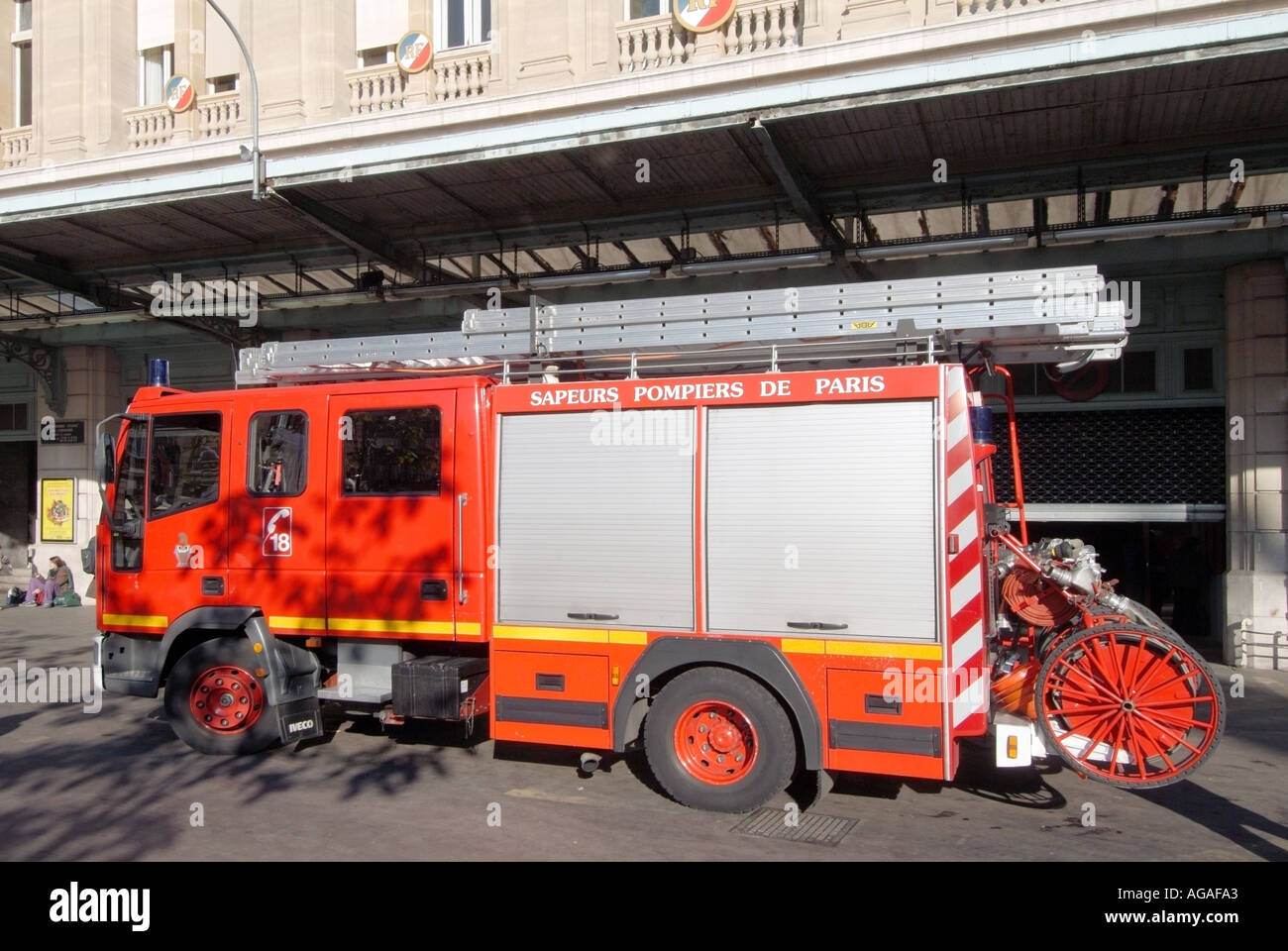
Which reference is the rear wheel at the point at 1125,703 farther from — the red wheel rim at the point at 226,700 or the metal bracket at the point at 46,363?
the metal bracket at the point at 46,363

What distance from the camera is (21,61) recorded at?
18.6 m

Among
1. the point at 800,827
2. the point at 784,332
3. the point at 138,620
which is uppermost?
the point at 784,332

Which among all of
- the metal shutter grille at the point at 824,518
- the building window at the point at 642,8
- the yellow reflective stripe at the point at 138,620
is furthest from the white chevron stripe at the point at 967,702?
the building window at the point at 642,8

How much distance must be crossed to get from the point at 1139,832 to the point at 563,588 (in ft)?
12.5

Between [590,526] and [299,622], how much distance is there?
2430mm

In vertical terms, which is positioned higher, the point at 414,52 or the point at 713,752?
the point at 414,52

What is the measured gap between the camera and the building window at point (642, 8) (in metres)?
13.4

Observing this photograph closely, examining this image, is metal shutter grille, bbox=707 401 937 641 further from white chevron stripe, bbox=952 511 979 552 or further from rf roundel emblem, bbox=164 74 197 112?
rf roundel emblem, bbox=164 74 197 112

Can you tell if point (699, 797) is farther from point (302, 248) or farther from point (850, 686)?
point (302, 248)

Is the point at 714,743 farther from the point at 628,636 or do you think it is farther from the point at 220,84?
the point at 220,84

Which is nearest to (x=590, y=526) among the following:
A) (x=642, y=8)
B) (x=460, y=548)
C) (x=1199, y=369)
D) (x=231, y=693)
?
(x=460, y=548)

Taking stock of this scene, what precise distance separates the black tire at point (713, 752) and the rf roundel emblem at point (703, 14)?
9437mm

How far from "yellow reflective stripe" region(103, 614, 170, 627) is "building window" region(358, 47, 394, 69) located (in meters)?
10.6

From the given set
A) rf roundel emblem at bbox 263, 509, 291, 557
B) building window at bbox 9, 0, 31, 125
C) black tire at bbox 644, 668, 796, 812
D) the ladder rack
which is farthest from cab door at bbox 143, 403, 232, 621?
building window at bbox 9, 0, 31, 125
